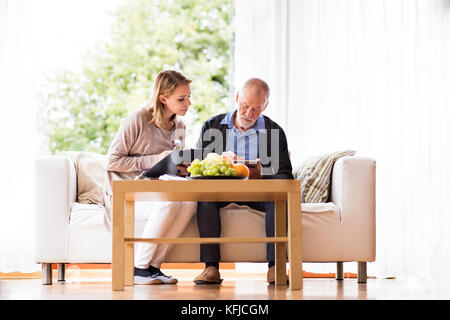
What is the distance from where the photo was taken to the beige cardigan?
3.15 m

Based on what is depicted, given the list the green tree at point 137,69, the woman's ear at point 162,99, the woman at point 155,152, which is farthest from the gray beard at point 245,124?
the green tree at point 137,69

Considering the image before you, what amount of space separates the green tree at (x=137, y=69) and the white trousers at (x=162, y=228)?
553 centimetres

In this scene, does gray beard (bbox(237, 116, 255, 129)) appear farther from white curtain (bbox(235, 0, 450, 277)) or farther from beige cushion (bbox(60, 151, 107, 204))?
white curtain (bbox(235, 0, 450, 277))

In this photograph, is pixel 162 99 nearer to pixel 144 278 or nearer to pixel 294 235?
pixel 144 278

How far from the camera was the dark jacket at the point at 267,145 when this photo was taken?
3.22 meters

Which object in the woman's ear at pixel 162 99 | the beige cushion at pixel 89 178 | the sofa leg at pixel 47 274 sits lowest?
the sofa leg at pixel 47 274

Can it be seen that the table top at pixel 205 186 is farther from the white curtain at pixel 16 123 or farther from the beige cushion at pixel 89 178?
the white curtain at pixel 16 123

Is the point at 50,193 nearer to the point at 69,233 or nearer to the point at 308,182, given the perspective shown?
the point at 69,233

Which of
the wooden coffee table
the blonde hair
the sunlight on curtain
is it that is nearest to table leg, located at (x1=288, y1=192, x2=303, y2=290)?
the wooden coffee table

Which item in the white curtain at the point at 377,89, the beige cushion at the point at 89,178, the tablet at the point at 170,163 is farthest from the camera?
the white curtain at the point at 377,89

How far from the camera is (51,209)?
320cm

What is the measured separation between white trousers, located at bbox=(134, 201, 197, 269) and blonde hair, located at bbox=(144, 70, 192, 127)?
45 centimetres

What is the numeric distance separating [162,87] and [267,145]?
2.06 feet

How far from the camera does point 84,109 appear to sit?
869 cm
